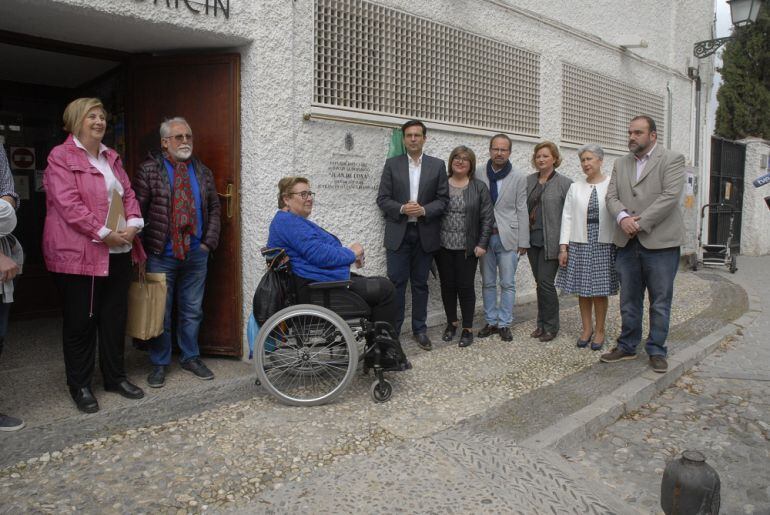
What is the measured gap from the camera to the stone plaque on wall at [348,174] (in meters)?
5.02

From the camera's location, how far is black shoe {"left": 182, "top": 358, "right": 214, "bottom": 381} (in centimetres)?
429

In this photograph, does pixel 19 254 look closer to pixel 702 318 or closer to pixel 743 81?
pixel 702 318

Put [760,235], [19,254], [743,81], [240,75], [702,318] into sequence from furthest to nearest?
[743,81] < [760,235] < [702,318] < [240,75] < [19,254]

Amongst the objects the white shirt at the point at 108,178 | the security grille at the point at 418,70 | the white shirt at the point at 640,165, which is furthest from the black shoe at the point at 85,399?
the white shirt at the point at 640,165

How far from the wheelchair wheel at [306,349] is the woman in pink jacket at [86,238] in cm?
100

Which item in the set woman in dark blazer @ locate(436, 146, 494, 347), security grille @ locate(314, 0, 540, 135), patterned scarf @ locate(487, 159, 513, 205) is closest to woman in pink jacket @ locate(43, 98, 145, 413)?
security grille @ locate(314, 0, 540, 135)

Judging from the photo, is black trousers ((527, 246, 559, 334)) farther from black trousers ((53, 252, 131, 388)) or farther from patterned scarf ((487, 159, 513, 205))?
black trousers ((53, 252, 131, 388))

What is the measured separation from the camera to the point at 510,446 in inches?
127

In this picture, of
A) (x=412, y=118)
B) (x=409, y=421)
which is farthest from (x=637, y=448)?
(x=412, y=118)

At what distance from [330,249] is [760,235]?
1323 cm

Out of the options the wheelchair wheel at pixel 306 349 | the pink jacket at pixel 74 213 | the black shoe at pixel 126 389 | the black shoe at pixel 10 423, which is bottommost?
the black shoe at pixel 10 423

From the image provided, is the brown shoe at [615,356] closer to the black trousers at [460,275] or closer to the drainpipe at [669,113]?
the black trousers at [460,275]

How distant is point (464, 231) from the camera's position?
17.0 ft

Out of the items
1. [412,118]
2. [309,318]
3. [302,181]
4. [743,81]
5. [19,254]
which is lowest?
[309,318]
